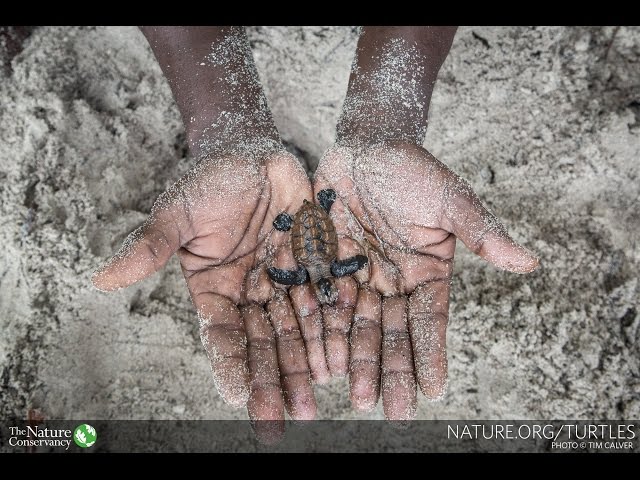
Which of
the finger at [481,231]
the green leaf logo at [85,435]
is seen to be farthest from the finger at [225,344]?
the finger at [481,231]

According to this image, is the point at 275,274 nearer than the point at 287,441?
Yes

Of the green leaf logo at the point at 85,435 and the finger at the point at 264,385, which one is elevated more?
the finger at the point at 264,385

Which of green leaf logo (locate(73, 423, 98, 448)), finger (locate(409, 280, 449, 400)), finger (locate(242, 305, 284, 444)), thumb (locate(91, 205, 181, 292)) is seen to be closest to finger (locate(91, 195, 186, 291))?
thumb (locate(91, 205, 181, 292))

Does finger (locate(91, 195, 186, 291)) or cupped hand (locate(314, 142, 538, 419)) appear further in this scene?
cupped hand (locate(314, 142, 538, 419))

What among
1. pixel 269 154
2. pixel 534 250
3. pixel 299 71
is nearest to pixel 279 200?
pixel 269 154

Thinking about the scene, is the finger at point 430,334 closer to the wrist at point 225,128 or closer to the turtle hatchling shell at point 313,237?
the turtle hatchling shell at point 313,237

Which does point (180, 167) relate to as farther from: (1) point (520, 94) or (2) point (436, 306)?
(1) point (520, 94)

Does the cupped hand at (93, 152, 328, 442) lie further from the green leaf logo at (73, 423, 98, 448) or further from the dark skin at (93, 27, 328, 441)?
the green leaf logo at (73, 423, 98, 448)
